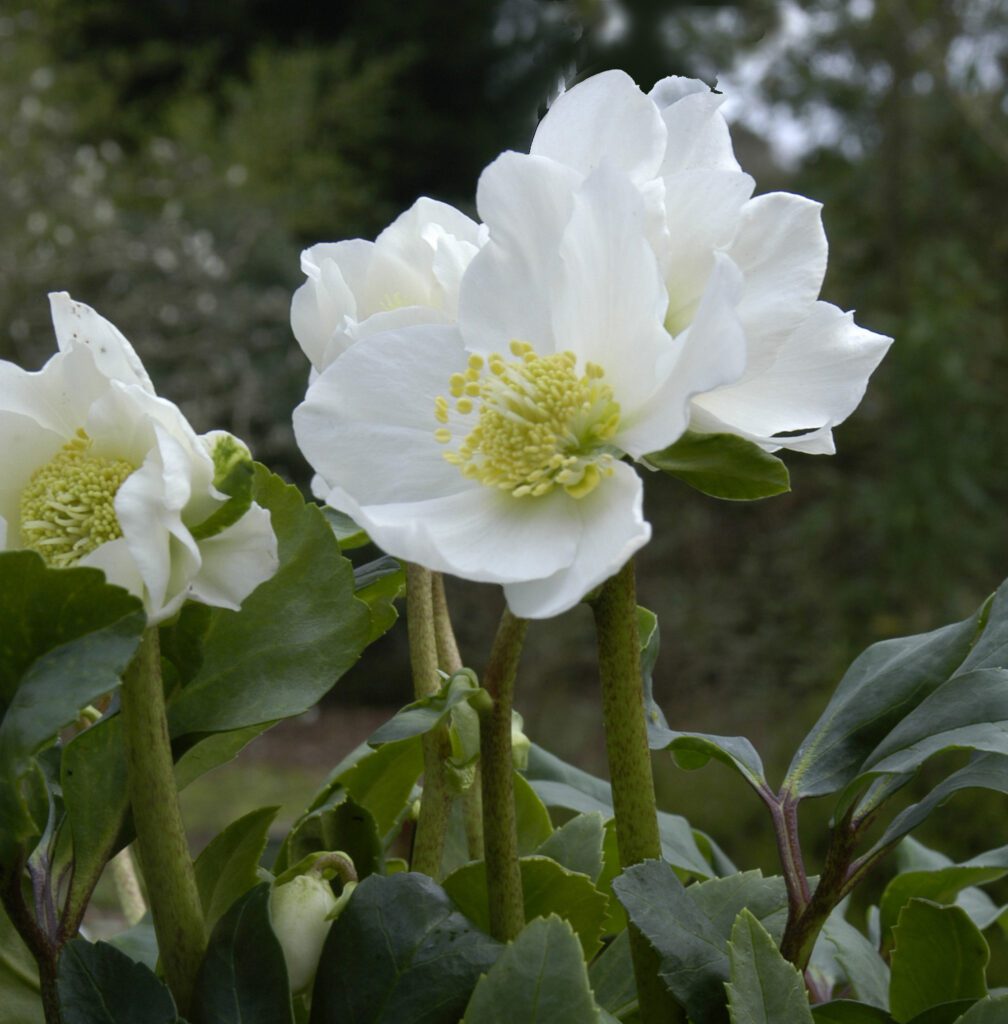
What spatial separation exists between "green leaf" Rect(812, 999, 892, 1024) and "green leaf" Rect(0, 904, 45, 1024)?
25 cm

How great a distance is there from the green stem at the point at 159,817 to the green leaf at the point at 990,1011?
0.73 ft

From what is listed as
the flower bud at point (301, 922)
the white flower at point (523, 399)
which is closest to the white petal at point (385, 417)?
the white flower at point (523, 399)

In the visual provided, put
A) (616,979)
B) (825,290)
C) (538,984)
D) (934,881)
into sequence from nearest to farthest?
(538,984) → (616,979) → (934,881) → (825,290)

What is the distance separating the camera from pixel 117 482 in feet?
1.16

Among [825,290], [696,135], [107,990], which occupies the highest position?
[696,135]

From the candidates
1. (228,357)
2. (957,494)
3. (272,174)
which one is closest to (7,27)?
(272,174)

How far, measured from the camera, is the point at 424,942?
36cm

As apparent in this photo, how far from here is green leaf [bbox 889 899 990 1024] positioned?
442 millimetres

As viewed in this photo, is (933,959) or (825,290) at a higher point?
(933,959)

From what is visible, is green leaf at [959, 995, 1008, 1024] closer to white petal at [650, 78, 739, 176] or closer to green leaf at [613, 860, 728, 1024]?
green leaf at [613, 860, 728, 1024]

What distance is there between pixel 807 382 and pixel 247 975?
23 centimetres

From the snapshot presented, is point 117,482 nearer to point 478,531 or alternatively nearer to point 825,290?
point 478,531

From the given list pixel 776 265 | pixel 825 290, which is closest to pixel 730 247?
pixel 776 265

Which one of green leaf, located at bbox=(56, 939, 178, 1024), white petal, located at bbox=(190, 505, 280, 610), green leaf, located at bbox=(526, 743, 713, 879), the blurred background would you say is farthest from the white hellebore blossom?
the blurred background
